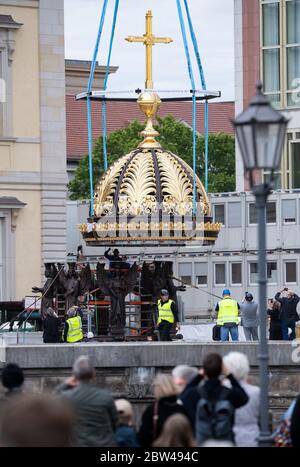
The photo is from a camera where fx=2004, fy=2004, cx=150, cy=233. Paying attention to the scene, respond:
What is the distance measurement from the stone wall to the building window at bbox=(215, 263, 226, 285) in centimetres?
3183

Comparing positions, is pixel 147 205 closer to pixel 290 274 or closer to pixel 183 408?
pixel 183 408

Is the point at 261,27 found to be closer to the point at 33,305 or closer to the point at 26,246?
the point at 26,246

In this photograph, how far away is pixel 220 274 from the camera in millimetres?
57000

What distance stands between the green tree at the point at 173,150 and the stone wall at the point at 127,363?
55.3 meters

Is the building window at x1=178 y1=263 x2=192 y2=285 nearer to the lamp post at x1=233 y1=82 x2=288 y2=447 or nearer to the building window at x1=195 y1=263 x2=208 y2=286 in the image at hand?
the building window at x1=195 y1=263 x2=208 y2=286

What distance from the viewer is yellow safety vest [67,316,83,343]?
105ft

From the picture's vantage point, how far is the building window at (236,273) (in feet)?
185

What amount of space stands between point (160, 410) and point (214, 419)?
41cm

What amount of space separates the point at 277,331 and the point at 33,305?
5520 mm

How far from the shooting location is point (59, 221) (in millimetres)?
50094

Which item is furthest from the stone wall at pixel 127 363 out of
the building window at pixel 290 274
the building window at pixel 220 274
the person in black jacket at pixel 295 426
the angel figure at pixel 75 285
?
the building window at pixel 220 274

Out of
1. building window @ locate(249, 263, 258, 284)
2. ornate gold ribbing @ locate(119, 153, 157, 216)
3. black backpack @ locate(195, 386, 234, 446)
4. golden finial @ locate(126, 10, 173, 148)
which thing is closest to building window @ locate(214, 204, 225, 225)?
building window @ locate(249, 263, 258, 284)

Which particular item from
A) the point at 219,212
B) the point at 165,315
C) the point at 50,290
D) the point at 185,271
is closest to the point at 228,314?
the point at 165,315
